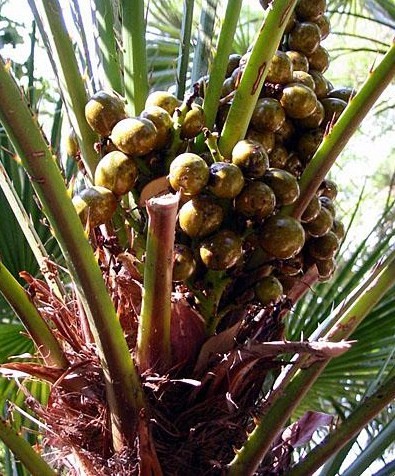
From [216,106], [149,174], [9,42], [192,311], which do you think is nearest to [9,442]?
[192,311]

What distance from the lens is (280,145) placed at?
3.82 ft

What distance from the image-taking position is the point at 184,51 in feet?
4.65

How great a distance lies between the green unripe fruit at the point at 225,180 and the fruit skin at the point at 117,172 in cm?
13

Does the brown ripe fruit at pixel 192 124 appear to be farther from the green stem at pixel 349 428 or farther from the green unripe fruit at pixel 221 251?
the green stem at pixel 349 428

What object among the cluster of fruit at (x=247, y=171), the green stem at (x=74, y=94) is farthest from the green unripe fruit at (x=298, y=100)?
the green stem at (x=74, y=94)

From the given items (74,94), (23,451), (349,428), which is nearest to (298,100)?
(74,94)

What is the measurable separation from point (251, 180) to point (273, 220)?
7 centimetres

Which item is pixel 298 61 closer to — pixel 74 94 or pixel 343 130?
pixel 343 130

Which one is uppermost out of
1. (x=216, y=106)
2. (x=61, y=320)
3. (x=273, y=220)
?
(x=216, y=106)

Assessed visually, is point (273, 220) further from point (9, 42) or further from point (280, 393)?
point (9, 42)

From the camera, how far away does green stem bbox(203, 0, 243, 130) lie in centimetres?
116

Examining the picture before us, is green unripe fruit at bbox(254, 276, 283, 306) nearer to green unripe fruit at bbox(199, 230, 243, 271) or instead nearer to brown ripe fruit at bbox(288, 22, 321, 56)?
green unripe fruit at bbox(199, 230, 243, 271)

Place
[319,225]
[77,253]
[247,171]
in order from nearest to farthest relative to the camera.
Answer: [77,253] → [247,171] → [319,225]

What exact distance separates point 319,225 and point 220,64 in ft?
1.08
